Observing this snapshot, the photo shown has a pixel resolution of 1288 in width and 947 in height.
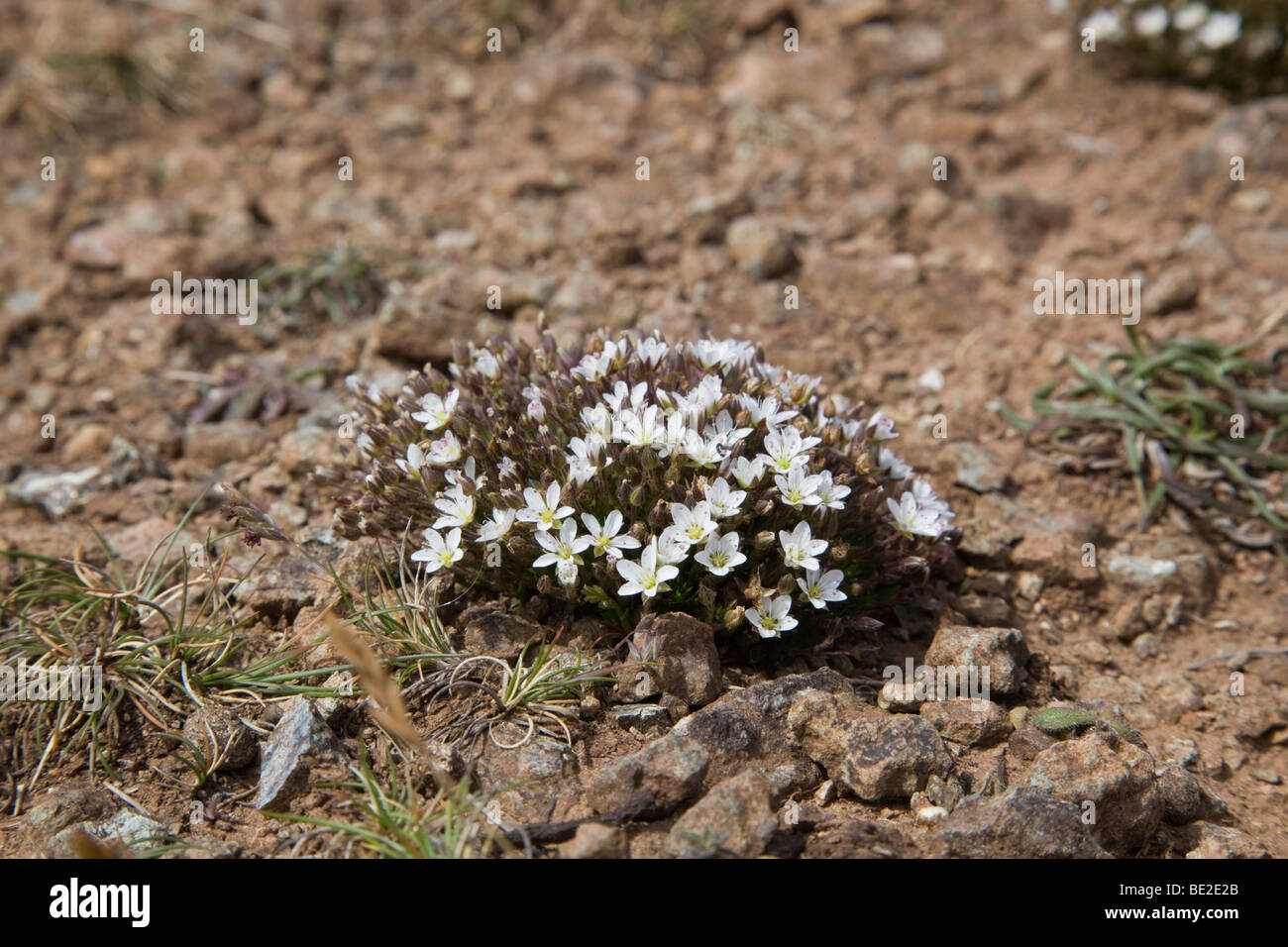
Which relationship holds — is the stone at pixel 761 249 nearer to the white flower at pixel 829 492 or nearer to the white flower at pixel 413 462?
the white flower at pixel 829 492

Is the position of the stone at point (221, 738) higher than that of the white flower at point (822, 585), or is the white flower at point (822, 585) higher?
the white flower at point (822, 585)

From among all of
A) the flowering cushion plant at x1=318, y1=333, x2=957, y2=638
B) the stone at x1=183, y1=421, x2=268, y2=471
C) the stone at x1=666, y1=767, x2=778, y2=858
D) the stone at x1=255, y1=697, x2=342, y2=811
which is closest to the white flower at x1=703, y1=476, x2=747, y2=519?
the flowering cushion plant at x1=318, y1=333, x2=957, y2=638

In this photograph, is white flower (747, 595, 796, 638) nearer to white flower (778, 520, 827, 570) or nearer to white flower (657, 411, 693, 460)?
white flower (778, 520, 827, 570)

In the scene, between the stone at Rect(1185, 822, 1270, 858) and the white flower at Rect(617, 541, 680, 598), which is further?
the white flower at Rect(617, 541, 680, 598)

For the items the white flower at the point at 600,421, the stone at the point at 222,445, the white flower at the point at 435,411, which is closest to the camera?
the white flower at the point at 600,421

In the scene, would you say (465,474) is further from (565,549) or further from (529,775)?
(529,775)

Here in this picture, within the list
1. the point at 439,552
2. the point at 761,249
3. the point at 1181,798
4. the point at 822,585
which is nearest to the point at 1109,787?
the point at 1181,798

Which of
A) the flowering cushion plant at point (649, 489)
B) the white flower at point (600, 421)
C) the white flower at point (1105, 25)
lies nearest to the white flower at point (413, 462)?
the flowering cushion plant at point (649, 489)
